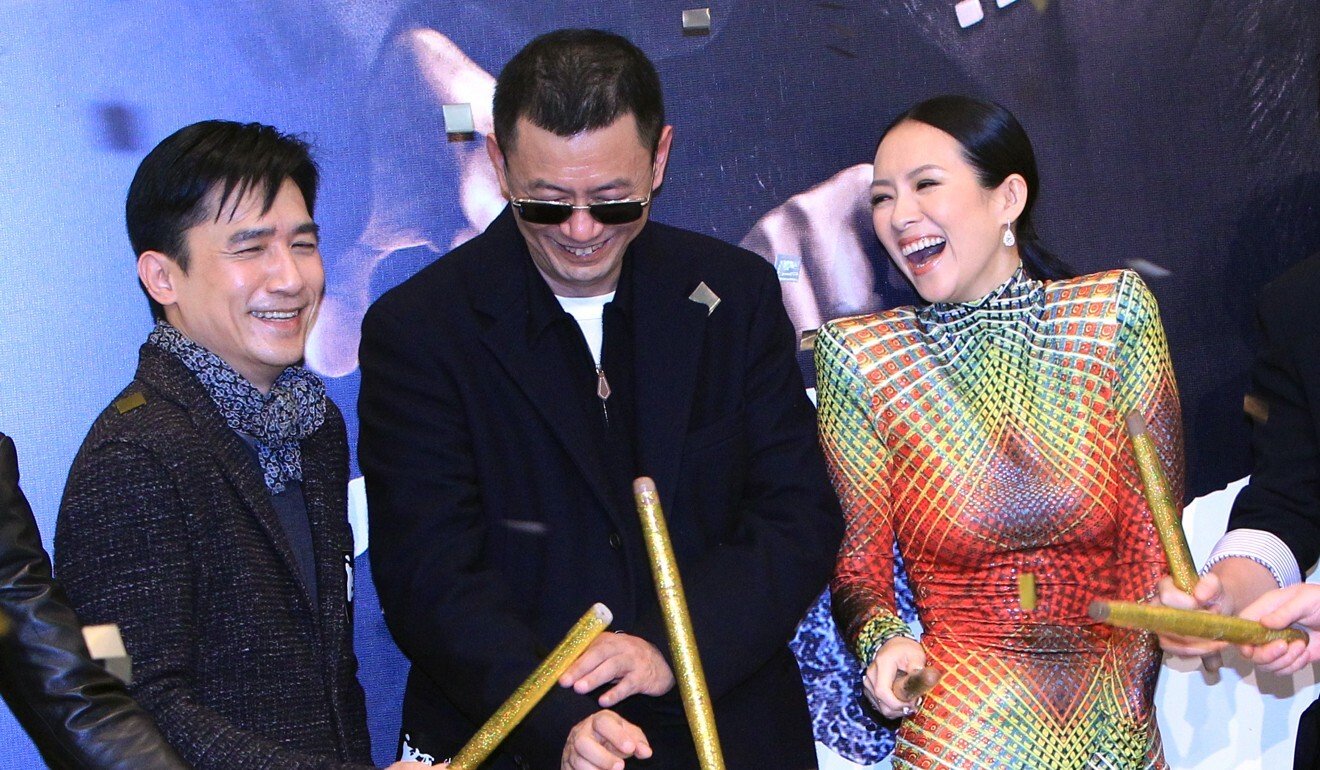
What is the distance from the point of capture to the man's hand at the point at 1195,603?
180cm

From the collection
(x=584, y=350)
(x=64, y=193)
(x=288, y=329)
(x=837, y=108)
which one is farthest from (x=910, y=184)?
(x=64, y=193)

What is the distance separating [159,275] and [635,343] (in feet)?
2.37

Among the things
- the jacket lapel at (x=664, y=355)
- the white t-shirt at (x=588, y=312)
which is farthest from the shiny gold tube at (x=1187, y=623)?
the white t-shirt at (x=588, y=312)

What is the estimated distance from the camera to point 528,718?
200cm

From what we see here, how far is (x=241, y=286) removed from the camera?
2.15 meters

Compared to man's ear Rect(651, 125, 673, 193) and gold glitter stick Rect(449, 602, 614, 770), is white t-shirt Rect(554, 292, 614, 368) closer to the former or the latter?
man's ear Rect(651, 125, 673, 193)

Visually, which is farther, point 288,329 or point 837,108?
point 837,108

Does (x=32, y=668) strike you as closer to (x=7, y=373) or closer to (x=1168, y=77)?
(x=7, y=373)

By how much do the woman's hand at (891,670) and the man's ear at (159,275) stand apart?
3.85 feet

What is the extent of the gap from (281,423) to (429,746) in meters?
→ 0.55

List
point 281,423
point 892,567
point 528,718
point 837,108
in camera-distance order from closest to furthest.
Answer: point 528,718 → point 281,423 → point 892,567 → point 837,108

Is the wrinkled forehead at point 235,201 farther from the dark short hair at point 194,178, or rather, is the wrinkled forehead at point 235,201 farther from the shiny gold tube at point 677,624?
the shiny gold tube at point 677,624

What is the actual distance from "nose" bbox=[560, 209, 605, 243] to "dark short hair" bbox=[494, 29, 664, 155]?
119mm

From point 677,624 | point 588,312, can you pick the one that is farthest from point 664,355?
point 677,624
